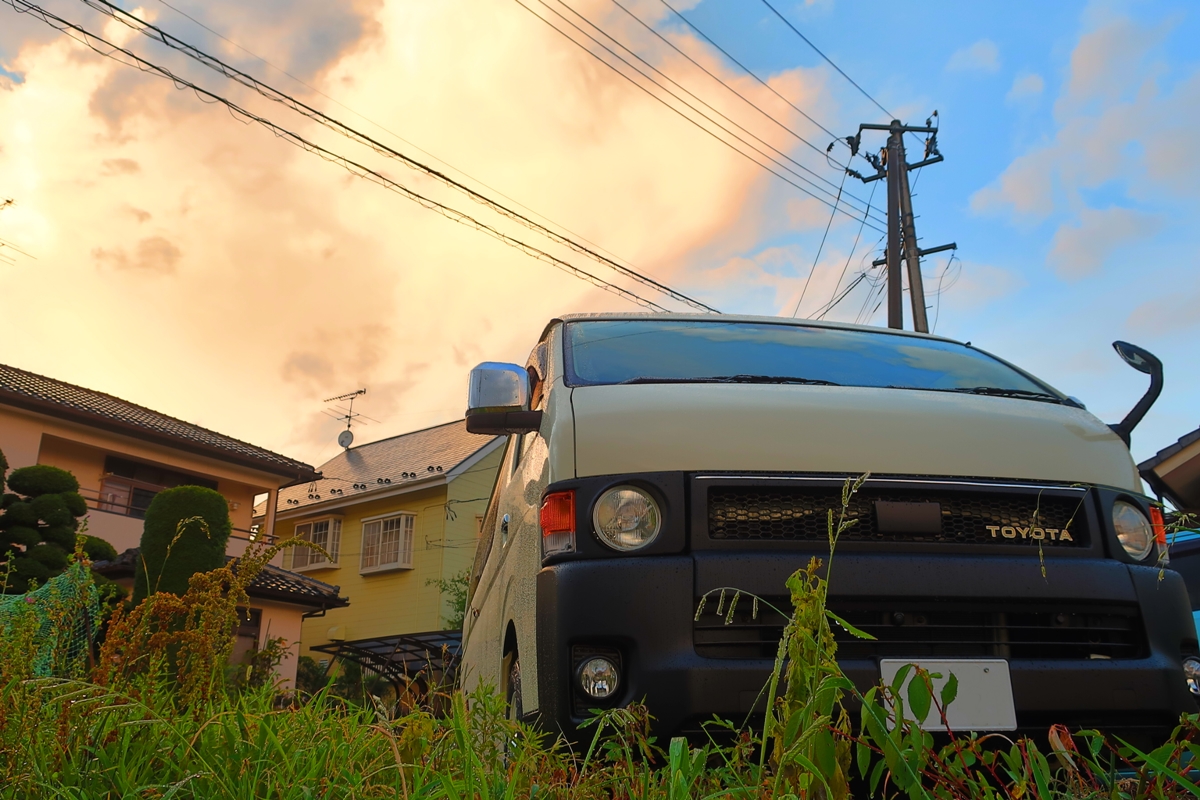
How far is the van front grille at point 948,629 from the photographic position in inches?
97.0

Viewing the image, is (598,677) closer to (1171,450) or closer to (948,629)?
(948,629)

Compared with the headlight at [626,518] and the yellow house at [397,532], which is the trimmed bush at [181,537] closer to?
the headlight at [626,518]

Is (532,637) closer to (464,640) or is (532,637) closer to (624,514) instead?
(624,514)

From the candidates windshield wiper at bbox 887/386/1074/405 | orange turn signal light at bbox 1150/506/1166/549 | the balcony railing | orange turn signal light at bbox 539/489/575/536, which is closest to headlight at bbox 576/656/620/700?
orange turn signal light at bbox 539/489/575/536

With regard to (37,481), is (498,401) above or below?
below

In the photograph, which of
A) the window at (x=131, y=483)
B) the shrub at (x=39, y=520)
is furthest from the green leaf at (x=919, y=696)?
the window at (x=131, y=483)

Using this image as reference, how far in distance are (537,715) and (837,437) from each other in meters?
1.15

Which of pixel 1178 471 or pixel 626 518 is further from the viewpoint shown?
pixel 1178 471

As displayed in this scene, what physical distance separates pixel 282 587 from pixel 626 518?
19148 millimetres

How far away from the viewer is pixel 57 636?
103 inches

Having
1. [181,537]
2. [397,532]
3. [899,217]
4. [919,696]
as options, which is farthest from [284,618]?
[919,696]

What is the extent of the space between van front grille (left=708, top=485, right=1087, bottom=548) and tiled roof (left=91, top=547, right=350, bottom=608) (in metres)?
16.8

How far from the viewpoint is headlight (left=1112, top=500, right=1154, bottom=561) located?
286 cm

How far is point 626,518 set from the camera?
2.59 meters
